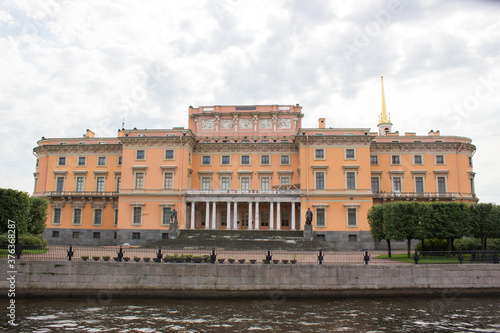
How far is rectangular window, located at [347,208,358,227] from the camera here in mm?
45719

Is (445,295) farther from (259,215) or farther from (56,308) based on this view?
(259,215)

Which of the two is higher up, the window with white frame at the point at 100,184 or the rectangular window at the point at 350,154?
the rectangular window at the point at 350,154

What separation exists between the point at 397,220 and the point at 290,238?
13.9 metres

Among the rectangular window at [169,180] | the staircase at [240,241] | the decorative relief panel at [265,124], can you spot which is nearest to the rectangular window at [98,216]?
the rectangular window at [169,180]

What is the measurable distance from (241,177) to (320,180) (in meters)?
10.4

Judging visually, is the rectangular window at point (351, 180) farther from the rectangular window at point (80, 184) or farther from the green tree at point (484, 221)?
the rectangular window at point (80, 184)

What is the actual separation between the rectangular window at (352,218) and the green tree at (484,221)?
16346 mm

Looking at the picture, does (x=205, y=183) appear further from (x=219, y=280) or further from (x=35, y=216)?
(x=219, y=280)

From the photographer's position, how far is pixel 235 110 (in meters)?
54.2

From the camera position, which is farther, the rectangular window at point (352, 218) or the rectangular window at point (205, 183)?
the rectangular window at point (205, 183)

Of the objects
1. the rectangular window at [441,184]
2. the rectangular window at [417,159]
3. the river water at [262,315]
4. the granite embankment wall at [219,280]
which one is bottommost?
the river water at [262,315]

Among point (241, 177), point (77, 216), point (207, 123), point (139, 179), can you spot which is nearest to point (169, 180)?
point (139, 179)

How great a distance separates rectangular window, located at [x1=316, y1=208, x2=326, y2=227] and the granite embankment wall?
75.1ft

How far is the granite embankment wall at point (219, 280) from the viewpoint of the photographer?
2211 centimetres
